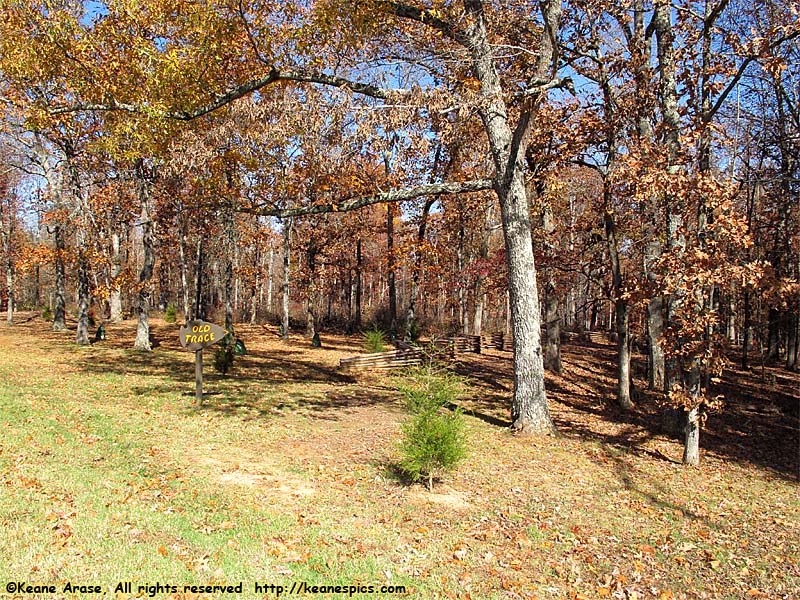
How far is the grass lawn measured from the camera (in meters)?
4.29

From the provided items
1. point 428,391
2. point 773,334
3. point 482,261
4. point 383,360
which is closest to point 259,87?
point 428,391

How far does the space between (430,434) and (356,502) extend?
44.1 inches

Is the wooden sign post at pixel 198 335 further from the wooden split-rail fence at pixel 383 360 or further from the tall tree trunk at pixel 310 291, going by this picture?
the tall tree trunk at pixel 310 291

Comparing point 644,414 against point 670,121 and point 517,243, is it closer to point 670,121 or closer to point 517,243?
point 517,243

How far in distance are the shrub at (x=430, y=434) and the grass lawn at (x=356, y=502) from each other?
29 cm

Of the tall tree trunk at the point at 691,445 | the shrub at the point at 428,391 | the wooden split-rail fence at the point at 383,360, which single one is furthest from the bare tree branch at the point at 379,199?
the wooden split-rail fence at the point at 383,360

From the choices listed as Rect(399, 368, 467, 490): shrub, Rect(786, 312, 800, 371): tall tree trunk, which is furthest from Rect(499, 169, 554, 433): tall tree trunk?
Rect(786, 312, 800, 371): tall tree trunk

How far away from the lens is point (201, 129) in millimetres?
11211

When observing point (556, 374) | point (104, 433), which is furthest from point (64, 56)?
point (556, 374)

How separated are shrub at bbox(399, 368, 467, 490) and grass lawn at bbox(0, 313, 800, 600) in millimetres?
293

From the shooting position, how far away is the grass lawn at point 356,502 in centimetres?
429

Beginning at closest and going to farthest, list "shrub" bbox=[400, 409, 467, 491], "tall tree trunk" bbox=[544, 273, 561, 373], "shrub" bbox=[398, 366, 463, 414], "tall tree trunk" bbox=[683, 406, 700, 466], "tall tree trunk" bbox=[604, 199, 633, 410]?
1. "shrub" bbox=[400, 409, 467, 491]
2. "shrub" bbox=[398, 366, 463, 414]
3. "tall tree trunk" bbox=[683, 406, 700, 466]
4. "tall tree trunk" bbox=[604, 199, 633, 410]
5. "tall tree trunk" bbox=[544, 273, 561, 373]

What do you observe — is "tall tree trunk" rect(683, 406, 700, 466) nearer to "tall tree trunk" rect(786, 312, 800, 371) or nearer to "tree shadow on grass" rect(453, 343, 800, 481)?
"tree shadow on grass" rect(453, 343, 800, 481)

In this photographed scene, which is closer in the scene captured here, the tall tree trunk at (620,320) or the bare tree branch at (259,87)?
the bare tree branch at (259,87)
